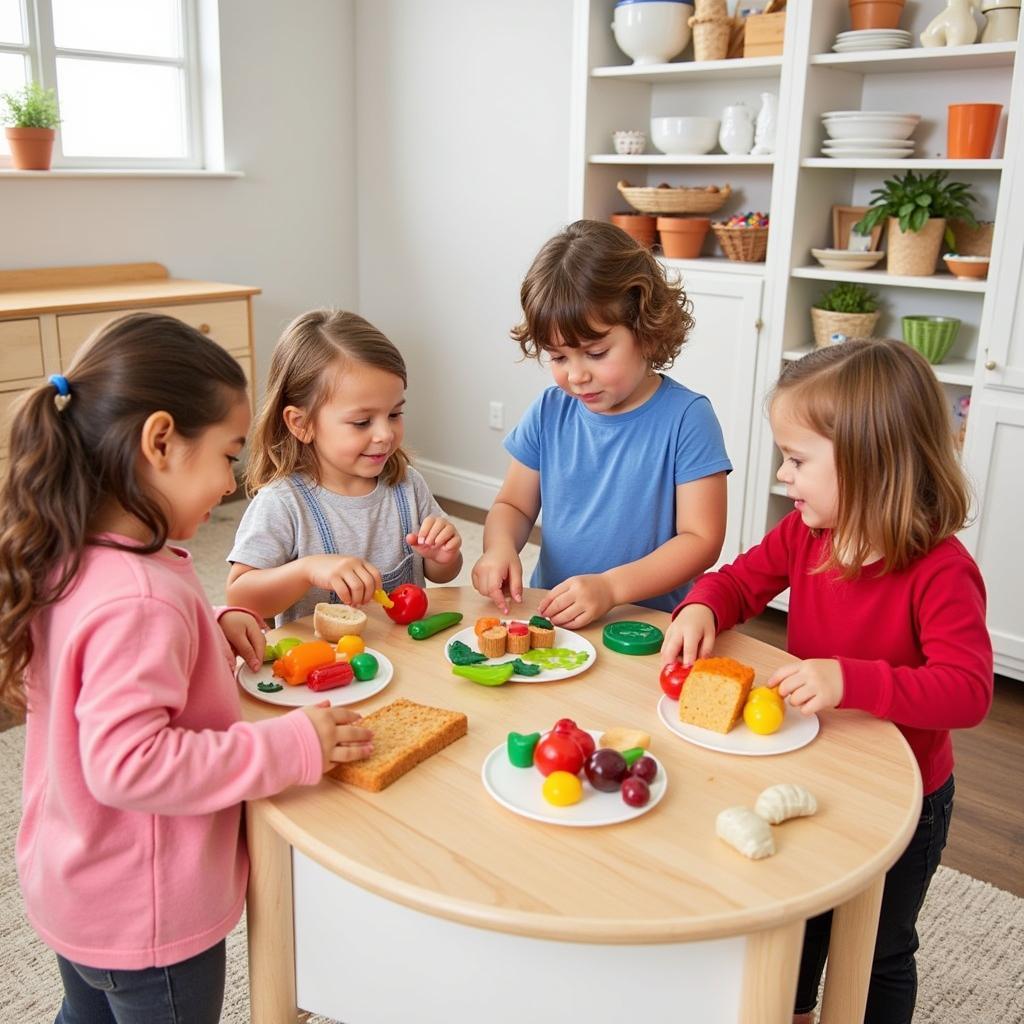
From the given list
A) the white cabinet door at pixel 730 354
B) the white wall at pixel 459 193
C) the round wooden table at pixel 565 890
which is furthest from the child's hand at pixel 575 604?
the white wall at pixel 459 193

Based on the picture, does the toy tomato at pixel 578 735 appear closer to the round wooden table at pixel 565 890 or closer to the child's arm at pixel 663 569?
the round wooden table at pixel 565 890

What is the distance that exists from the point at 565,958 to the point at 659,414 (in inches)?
35.3

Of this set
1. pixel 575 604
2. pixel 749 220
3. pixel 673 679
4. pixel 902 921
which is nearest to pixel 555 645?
pixel 575 604

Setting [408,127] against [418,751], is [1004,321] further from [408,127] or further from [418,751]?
[408,127]

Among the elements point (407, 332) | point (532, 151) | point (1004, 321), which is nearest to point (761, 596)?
point (1004, 321)

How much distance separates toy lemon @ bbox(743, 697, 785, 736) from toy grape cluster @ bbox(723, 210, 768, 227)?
2.24m

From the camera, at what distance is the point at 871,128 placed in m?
2.75

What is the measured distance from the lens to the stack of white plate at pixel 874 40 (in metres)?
2.69

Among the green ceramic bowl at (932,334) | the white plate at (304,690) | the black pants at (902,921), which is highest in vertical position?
the green ceramic bowl at (932,334)

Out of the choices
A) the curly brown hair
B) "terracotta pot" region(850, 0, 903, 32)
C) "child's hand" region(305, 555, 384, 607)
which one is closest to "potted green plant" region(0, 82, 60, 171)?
"terracotta pot" region(850, 0, 903, 32)

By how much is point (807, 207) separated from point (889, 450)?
194 centimetres

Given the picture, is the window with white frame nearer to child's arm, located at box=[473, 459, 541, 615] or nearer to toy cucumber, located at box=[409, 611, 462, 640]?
child's arm, located at box=[473, 459, 541, 615]

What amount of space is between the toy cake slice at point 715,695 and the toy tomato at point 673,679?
0.03 metres

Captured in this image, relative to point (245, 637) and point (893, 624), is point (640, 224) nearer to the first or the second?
point (893, 624)
